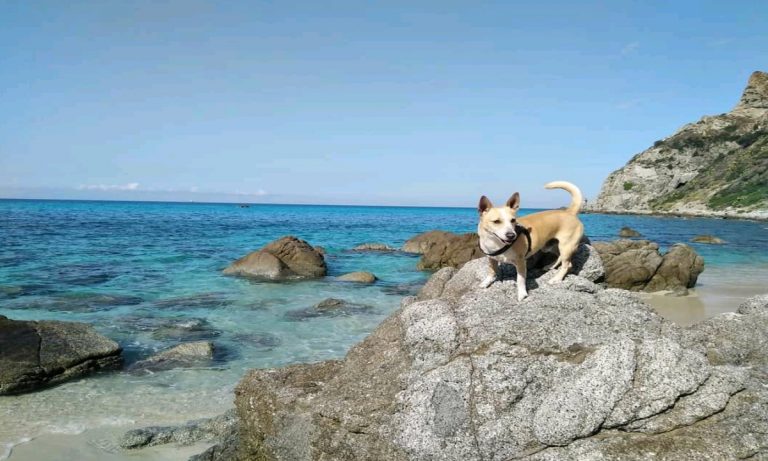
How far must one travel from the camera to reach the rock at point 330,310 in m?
15.8

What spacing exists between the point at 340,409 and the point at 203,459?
243 cm

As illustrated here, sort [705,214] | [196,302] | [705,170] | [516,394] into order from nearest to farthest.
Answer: [516,394]
[196,302]
[705,214]
[705,170]

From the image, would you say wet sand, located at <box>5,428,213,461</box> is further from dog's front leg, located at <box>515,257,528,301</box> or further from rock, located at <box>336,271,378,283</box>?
rock, located at <box>336,271,378,283</box>

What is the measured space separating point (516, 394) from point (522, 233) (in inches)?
79.4

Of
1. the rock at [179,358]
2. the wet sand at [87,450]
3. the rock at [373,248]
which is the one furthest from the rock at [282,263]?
the wet sand at [87,450]

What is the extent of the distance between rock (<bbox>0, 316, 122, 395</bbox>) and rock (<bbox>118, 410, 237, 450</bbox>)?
124 inches

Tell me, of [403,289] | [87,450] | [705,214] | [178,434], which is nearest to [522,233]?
[178,434]

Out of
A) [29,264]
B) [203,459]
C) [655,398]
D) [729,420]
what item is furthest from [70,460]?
[29,264]

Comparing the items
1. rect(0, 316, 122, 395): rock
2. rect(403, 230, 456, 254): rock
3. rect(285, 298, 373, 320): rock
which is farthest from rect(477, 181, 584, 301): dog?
rect(403, 230, 456, 254): rock

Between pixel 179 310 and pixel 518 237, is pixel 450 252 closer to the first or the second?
pixel 179 310

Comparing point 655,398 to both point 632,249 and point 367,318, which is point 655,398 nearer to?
point 367,318

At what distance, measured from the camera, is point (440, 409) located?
4.82 meters

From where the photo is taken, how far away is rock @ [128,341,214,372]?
1089 centimetres

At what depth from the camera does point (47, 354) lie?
1005cm
